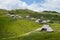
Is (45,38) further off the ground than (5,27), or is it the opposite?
(5,27)

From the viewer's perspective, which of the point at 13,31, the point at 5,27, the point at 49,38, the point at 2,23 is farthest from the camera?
the point at 2,23

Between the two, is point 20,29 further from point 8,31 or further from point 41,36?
point 41,36

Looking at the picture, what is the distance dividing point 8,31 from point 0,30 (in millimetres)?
5577

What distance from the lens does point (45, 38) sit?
69.2 meters

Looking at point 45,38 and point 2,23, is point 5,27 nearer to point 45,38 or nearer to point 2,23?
point 2,23

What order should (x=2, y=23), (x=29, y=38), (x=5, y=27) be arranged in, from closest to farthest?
(x=29, y=38) < (x=5, y=27) < (x=2, y=23)

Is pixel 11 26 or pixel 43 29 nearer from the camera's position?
pixel 43 29

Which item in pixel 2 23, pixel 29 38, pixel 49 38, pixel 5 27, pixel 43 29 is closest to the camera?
pixel 49 38

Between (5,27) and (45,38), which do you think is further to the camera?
(5,27)

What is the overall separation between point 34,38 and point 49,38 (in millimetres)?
6563

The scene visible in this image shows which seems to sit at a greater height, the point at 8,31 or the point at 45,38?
the point at 8,31

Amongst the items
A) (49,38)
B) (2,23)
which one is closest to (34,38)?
(49,38)

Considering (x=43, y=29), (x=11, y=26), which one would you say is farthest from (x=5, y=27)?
(x=43, y=29)

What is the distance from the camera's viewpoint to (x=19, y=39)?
7325 cm
